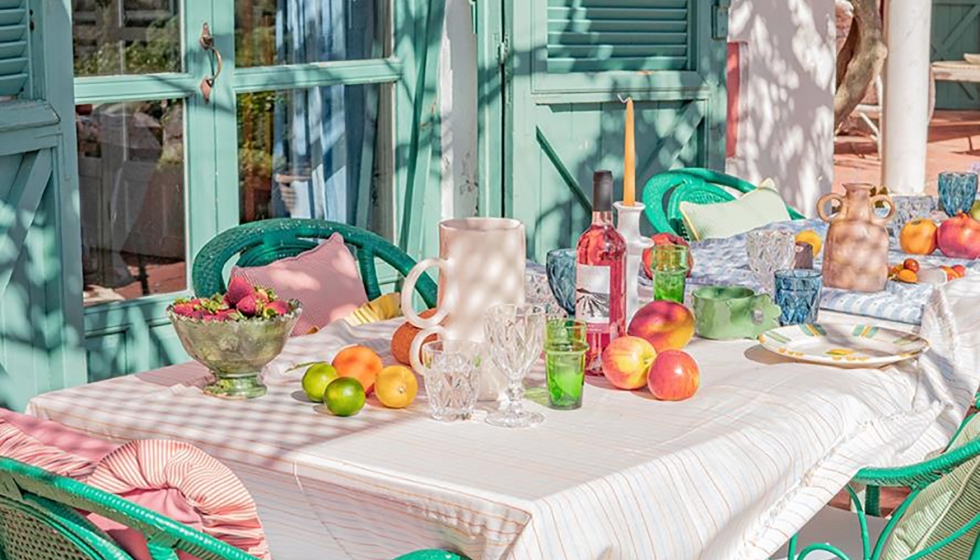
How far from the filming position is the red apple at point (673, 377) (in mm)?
2652

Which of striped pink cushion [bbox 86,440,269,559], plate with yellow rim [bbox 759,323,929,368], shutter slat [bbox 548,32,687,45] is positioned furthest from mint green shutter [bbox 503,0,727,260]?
striped pink cushion [bbox 86,440,269,559]

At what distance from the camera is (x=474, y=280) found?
105 inches

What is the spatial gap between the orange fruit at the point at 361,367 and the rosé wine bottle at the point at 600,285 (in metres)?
0.40

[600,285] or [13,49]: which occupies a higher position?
[13,49]

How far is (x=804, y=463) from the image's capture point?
257cm

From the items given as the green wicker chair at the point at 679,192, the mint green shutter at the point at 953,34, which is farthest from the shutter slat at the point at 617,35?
the mint green shutter at the point at 953,34

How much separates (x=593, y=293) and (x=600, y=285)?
0.07 ft

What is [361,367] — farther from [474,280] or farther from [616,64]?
[616,64]

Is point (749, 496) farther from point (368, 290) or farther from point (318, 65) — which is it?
point (318, 65)

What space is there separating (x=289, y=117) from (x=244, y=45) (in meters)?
0.34

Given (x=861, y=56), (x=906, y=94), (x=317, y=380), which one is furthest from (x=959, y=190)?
(x=861, y=56)

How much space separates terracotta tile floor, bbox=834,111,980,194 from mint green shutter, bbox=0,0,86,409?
8.18m

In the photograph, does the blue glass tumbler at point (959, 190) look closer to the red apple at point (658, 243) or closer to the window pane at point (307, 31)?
the red apple at point (658, 243)

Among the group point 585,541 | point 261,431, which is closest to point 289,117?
point 261,431
